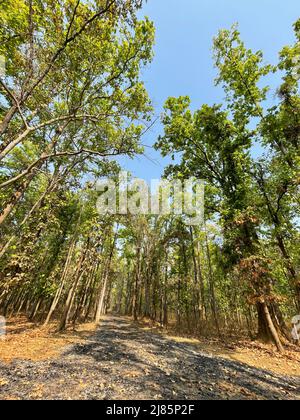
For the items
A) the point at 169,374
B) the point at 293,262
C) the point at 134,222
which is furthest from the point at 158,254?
the point at 169,374

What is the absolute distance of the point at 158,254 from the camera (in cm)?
2144

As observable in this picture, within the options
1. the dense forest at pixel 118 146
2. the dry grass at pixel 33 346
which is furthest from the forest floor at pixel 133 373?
the dense forest at pixel 118 146

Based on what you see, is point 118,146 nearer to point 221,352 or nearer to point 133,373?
point 133,373

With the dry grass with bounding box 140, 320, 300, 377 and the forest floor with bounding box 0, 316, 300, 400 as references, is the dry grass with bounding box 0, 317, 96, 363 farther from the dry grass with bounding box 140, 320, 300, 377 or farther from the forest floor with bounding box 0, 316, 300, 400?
the dry grass with bounding box 140, 320, 300, 377

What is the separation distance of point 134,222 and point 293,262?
14125 millimetres

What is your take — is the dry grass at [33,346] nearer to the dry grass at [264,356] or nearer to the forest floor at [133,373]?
the forest floor at [133,373]

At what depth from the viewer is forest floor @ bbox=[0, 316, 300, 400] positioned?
432 centimetres

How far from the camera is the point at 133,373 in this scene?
18.3 feet

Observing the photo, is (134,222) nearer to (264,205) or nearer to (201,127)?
(201,127)

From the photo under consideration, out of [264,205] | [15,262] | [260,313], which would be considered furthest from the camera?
[264,205]

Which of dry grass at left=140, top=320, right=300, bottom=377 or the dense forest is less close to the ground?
the dense forest

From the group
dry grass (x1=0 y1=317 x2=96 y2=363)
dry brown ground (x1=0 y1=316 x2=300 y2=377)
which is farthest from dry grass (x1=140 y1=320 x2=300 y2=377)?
dry grass (x1=0 y1=317 x2=96 y2=363)

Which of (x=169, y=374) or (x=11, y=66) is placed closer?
(x=169, y=374)

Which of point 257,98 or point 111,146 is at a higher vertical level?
point 257,98
